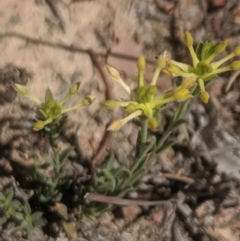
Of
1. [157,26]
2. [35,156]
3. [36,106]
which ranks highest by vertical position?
[157,26]

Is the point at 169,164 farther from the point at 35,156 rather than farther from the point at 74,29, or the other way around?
the point at 74,29

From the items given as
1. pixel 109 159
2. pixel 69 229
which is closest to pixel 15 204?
pixel 69 229

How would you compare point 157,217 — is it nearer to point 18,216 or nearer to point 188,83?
point 18,216

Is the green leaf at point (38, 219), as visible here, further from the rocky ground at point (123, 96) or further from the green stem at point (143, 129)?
the green stem at point (143, 129)

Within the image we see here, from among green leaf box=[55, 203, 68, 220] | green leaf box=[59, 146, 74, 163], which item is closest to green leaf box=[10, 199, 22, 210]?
green leaf box=[55, 203, 68, 220]

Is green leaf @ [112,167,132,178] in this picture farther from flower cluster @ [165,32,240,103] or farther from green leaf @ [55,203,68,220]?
flower cluster @ [165,32,240,103]

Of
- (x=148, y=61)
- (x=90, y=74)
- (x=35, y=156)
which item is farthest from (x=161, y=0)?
(x=35, y=156)
